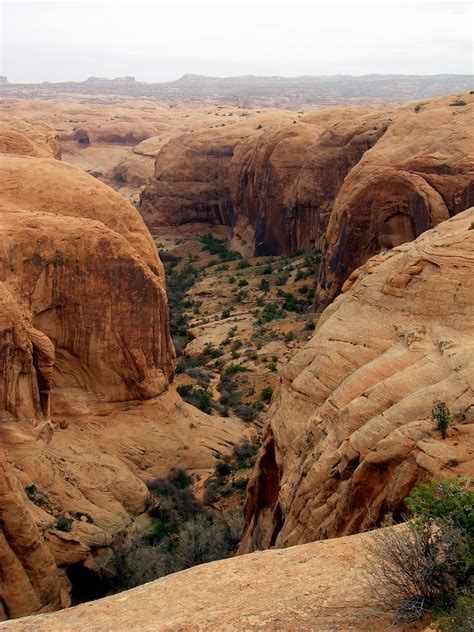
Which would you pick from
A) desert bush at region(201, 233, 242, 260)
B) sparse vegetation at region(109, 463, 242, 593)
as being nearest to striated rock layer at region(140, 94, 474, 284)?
desert bush at region(201, 233, 242, 260)

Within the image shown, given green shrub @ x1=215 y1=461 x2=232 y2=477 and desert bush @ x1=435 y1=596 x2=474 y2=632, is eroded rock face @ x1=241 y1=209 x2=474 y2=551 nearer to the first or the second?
desert bush @ x1=435 y1=596 x2=474 y2=632

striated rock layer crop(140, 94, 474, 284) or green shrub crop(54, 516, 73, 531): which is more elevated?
striated rock layer crop(140, 94, 474, 284)

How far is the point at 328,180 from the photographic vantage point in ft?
145

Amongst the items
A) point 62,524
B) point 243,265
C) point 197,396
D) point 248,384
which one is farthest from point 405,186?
point 62,524

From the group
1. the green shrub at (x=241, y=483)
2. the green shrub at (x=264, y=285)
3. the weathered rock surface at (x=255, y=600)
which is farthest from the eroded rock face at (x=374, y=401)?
the green shrub at (x=264, y=285)

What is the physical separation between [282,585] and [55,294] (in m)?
13.0

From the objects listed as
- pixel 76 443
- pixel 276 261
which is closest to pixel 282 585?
pixel 76 443

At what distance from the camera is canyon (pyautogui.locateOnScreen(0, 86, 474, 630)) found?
9.31m

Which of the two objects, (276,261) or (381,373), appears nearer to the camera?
(381,373)

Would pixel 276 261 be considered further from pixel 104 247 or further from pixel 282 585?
pixel 282 585

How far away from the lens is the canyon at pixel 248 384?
Answer: 30.6 feet

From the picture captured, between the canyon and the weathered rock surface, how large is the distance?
0.03 metres

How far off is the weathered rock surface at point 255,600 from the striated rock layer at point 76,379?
581 cm

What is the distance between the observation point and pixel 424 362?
12.2 m
